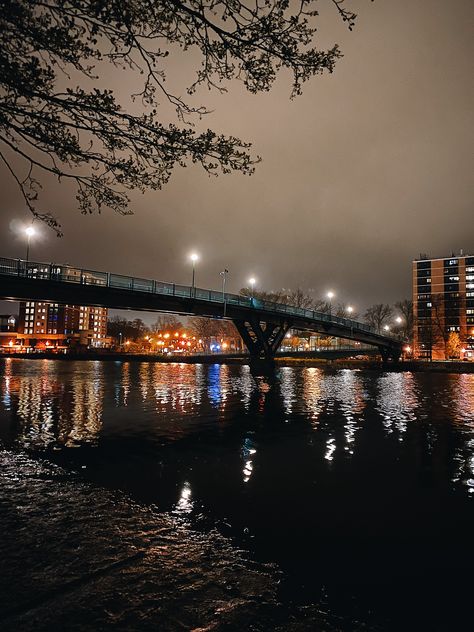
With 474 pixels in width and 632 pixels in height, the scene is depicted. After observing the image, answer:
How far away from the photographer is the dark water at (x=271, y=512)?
132 inches

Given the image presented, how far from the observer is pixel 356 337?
63.4 metres

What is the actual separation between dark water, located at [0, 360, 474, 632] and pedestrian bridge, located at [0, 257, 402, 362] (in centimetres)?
2282

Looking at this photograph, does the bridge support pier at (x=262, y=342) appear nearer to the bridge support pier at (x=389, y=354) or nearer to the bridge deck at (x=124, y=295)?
the bridge deck at (x=124, y=295)

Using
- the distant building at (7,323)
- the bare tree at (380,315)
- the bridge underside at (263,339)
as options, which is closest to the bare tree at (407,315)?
the bare tree at (380,315)

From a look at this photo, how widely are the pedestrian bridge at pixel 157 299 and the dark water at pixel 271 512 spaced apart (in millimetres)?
22817

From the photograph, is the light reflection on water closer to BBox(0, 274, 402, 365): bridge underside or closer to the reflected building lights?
the reflected building lights

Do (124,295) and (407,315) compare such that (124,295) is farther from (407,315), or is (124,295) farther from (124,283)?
(407,315)

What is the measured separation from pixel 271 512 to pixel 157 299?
1425 inches

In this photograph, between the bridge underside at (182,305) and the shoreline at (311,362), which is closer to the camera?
the bridge underside at (182,305)

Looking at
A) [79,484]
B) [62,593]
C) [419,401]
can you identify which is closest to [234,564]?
[62,593]

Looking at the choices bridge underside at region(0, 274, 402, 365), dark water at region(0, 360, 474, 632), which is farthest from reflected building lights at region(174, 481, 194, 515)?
bridge underside at region(0, 274, 402, 365)

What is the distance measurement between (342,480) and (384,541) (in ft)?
7.44

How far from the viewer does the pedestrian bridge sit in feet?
104

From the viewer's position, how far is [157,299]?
4016 cm
